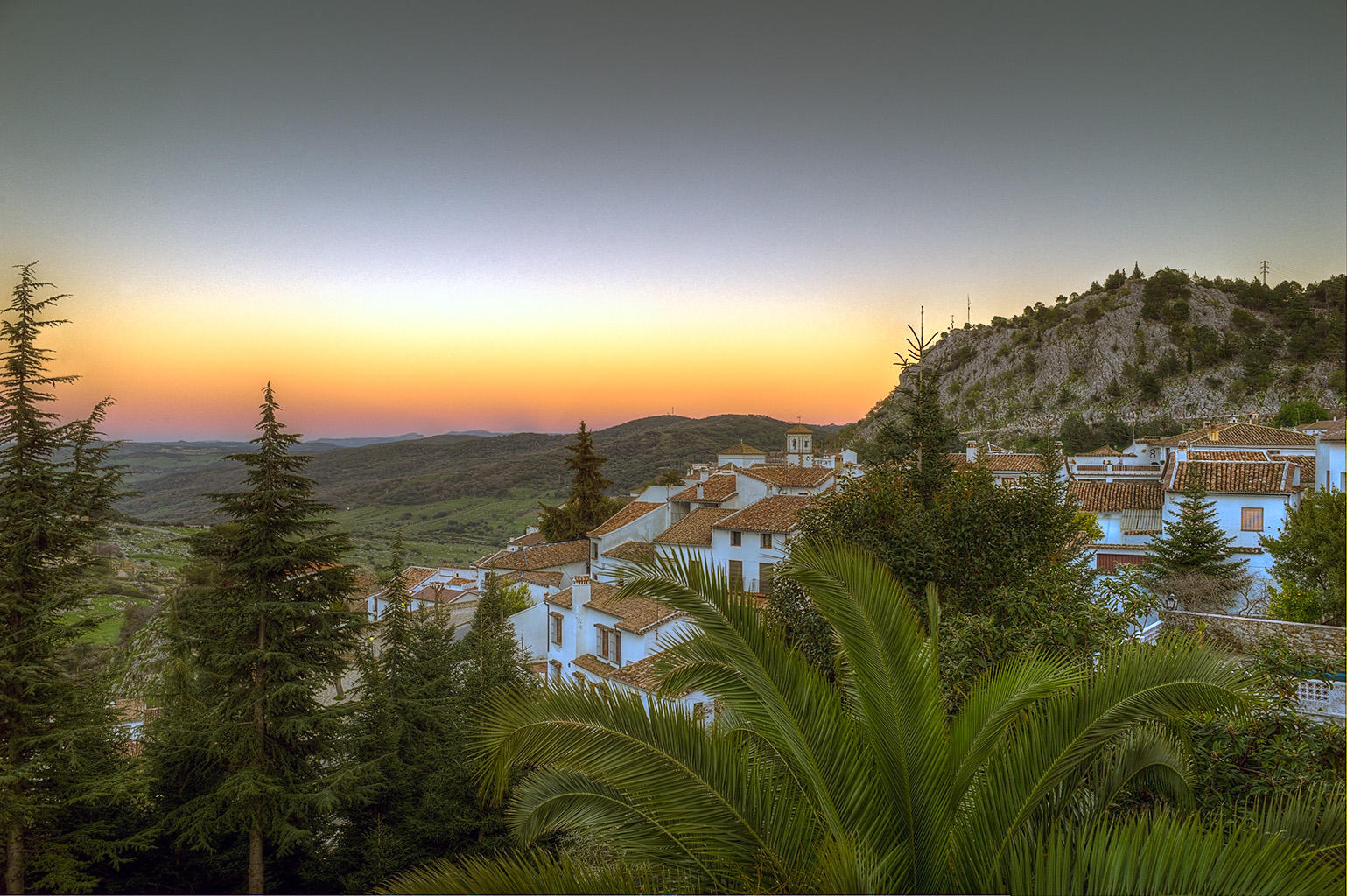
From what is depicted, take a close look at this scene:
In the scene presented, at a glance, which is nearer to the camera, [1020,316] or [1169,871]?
[1169,871]

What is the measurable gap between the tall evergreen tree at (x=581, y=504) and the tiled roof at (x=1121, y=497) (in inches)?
873

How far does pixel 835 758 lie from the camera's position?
9.56 ft

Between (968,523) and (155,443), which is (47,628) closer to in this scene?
(155,443)

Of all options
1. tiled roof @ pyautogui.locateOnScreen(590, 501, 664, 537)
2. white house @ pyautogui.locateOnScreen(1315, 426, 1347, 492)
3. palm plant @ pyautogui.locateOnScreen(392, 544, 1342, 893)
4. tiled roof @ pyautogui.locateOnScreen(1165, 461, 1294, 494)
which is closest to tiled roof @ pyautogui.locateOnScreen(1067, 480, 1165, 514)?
tiled roof @ pyautogui.locateOnScreen(1165, 461, 1294, 494)

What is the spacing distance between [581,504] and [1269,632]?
95.8ft

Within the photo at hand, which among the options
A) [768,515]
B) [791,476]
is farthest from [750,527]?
[791,476]

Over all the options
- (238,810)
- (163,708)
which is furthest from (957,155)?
(163,708)

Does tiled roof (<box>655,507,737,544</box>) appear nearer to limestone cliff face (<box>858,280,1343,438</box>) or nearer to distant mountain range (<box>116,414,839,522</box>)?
distant mountain range (<box>116,414,839,522</box>)

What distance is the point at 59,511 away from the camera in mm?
7027

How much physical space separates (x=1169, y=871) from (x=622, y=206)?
10192mm

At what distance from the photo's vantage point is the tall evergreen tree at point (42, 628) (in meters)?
6.37

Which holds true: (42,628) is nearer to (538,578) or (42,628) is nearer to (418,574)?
(538,578)

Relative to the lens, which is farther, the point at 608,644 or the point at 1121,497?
the point at 1121,497

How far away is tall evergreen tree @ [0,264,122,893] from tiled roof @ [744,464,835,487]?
19.3m
